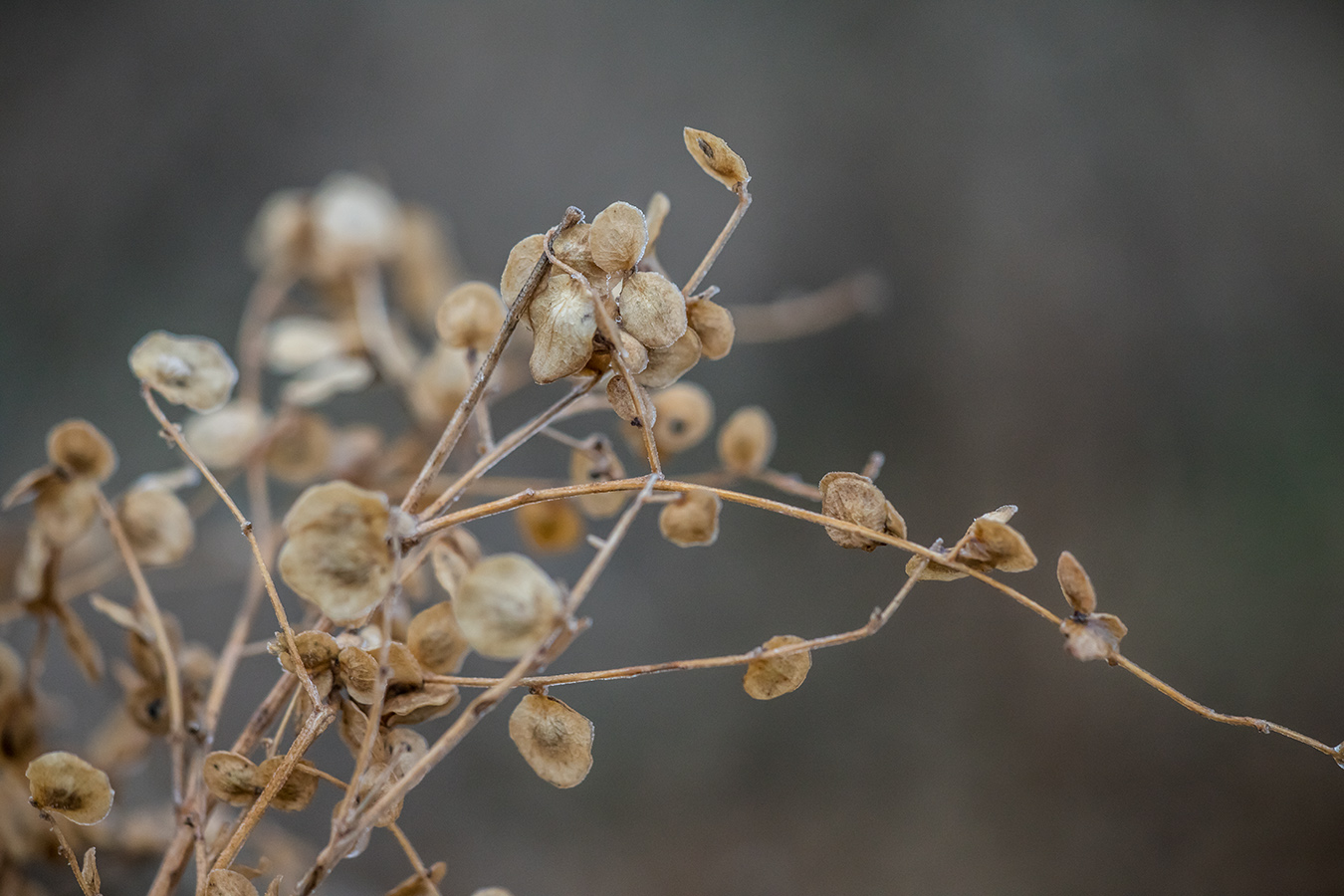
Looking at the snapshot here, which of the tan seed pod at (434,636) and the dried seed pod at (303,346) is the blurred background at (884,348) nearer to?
the dried seed pod at (303,346)

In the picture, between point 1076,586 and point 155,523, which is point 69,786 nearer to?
point 155,523

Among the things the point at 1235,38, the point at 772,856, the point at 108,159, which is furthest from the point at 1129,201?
the point at 108,159

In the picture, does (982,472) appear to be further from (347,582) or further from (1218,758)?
(347,582)

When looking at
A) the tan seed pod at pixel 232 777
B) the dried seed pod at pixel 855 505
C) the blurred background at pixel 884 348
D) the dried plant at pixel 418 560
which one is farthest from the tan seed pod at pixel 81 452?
the blurred background at pixel 884 348

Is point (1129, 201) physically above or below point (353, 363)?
above

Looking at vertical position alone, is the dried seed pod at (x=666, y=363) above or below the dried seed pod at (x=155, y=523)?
above

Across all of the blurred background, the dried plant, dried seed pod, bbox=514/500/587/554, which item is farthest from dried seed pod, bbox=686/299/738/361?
the blurred background
